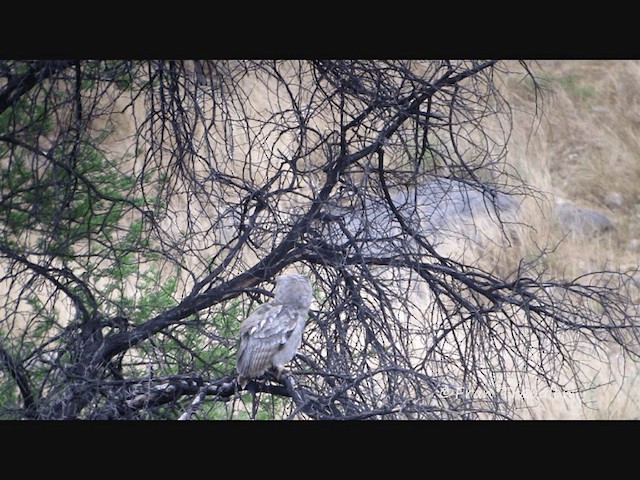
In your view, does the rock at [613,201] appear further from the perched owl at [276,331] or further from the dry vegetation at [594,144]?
the perched owl at [276,331]

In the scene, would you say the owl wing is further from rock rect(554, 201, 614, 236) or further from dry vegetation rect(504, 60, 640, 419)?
rock rect(554, 201, 614, 236)

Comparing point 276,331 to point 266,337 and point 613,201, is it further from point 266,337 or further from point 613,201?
point 613,201

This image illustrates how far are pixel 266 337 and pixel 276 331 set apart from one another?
83 mm

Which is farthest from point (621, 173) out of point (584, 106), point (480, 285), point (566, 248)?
point (480, 285)

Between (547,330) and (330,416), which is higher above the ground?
(547,330)

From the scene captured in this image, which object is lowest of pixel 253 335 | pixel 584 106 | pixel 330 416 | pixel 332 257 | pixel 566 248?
pixel 330 416

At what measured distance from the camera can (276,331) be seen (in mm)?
4438

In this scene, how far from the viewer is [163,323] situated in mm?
4785

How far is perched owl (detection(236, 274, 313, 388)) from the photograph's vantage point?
4.33m

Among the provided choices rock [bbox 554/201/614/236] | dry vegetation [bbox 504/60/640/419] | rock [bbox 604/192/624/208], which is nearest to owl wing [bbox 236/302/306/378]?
dry vegetation [bbox 504/60/640/419]

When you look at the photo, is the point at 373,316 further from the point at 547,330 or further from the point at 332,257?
the point at 547,330

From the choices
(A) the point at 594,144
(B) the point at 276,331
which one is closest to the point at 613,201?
(A) the point at 594,144

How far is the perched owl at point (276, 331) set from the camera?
4.33 meters

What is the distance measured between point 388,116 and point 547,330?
1.30 m
